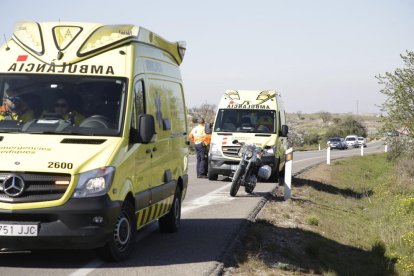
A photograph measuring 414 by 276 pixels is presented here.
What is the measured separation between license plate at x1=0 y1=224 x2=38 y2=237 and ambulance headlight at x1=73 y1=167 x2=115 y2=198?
508 millimetres

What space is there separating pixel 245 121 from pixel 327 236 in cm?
690

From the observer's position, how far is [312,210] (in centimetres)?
1528

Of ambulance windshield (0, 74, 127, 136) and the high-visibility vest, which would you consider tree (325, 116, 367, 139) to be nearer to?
the high-visibility vest

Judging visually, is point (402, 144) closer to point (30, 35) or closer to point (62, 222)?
point (30, 35)

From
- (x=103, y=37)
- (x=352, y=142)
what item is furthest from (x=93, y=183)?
(x=352, y=142)

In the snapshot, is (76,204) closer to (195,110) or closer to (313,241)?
(313,241)

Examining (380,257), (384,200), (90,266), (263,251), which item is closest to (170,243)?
(263,251)

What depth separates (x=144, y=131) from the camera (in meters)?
7.21

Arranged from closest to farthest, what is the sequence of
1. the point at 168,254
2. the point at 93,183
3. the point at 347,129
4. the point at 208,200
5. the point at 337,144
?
the point at 93,183, the point at 168,254, the point at 208,200, the point at 337,144, the point at 347,129

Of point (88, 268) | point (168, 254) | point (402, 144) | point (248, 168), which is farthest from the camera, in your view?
point (402, 144)

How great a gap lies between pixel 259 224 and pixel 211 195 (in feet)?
13.1

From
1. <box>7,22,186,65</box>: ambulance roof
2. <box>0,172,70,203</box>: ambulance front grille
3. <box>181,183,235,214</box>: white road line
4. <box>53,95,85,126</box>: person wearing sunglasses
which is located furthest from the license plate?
<box>181,183,235,214</box>: white road line

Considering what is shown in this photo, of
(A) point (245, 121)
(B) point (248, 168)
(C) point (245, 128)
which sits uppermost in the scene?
(A) point (245, 121)

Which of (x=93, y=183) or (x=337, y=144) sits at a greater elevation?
(x=93, y=183)
